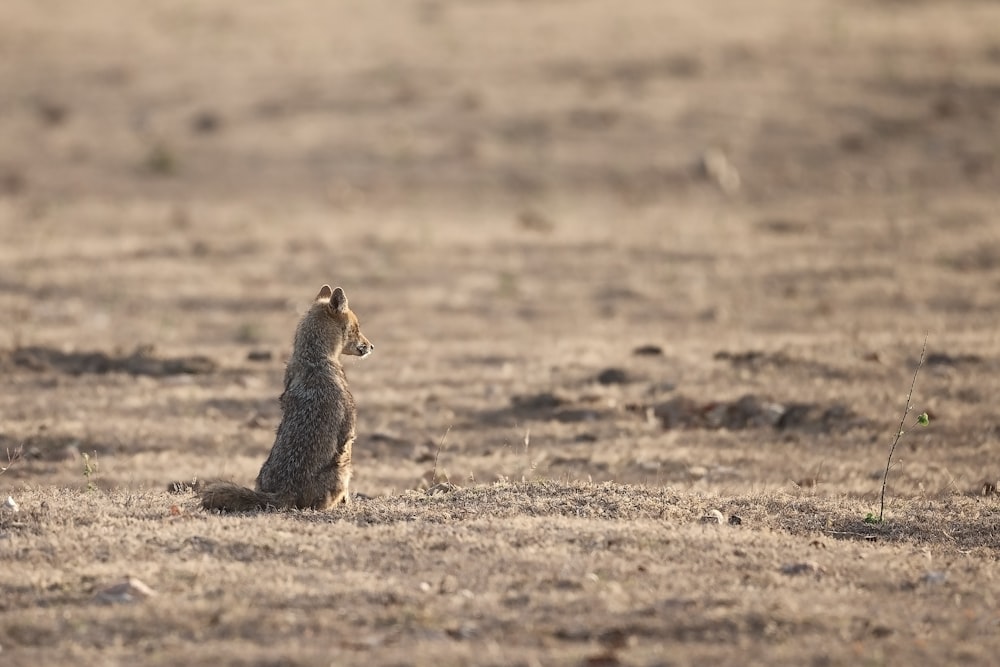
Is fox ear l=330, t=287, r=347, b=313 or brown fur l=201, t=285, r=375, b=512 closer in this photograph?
brown fur l=201, t=285, r=375, b=512

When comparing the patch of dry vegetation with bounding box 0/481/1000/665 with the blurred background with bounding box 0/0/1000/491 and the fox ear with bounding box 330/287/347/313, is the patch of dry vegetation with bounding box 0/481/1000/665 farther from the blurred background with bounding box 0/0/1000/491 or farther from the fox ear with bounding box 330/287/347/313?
the blurred background with bounding box 0/0/1000/491

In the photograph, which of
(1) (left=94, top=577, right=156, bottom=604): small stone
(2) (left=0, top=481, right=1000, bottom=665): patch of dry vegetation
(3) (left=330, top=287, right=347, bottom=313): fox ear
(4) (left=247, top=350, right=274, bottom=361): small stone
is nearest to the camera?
(2) (left=0, top=481, right=1000, bottom=665): patch of dry vegetation

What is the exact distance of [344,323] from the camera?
32.0 feet

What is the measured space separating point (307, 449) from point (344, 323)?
49.3 inches

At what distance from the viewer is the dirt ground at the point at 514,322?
23.5 feet

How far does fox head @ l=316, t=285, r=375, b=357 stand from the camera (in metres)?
9.70

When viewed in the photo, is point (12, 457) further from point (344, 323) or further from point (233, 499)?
point (233, 499)

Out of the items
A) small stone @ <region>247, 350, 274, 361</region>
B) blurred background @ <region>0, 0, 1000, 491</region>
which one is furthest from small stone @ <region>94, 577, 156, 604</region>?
small stone @ <region>247, 350, 274, 361</region>

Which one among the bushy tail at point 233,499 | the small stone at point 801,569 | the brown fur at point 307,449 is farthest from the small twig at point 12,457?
the small stone at point 801,569

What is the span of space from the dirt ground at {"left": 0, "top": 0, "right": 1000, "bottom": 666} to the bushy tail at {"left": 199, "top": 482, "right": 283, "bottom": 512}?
0.91ft

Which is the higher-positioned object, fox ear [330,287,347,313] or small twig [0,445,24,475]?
fox ear [330,287,347,313]

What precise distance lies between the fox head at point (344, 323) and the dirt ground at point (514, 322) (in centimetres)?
111

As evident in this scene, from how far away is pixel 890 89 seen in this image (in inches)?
1276

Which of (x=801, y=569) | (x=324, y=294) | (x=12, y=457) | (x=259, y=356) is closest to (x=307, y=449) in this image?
(x=324, y=294)
